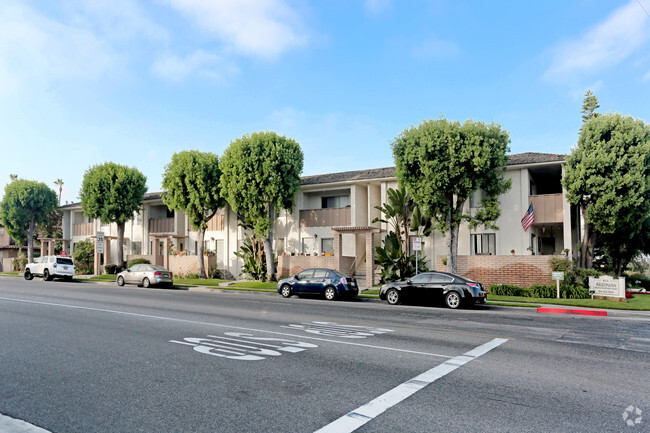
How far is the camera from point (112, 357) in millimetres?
7531

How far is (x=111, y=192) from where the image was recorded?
36.1 metres

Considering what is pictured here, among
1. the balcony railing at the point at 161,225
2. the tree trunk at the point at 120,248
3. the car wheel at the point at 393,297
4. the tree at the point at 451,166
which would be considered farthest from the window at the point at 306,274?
the tree trunk at the point at 120,248

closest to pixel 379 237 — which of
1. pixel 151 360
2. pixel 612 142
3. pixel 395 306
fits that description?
pixel 395 306

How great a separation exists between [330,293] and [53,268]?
73.7 ft

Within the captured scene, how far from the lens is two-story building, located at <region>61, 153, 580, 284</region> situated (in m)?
24.4

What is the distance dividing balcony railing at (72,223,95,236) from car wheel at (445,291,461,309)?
128ft

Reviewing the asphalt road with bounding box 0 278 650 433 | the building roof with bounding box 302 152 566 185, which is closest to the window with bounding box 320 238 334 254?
the building roof with bounding box 302 152 566 185

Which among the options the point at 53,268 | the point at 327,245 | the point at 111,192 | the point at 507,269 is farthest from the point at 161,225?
the point at 507,269

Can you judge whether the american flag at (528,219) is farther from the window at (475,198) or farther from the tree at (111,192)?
the tree at (111,192)

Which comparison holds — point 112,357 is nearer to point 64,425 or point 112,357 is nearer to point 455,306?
point 64,425

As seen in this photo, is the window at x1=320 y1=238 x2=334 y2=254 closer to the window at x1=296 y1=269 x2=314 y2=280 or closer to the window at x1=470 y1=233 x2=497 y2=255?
the window at x1=470 y1=233 x2=497 y2=255

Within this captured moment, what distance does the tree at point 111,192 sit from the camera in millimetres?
36250

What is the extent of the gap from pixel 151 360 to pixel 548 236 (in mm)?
27554

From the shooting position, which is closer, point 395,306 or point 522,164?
point 395,306
